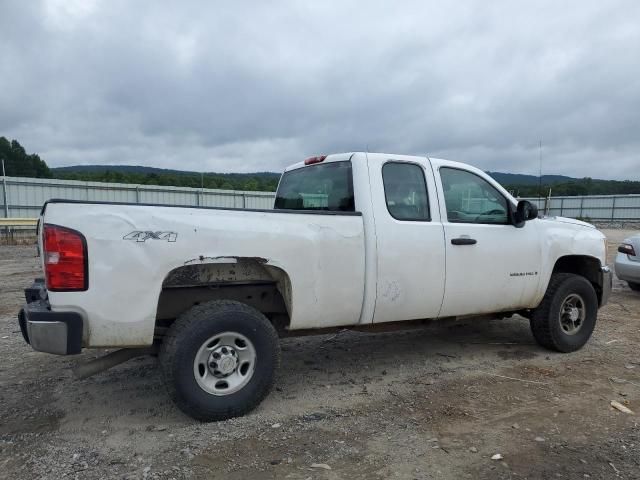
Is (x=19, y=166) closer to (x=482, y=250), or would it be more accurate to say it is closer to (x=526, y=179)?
(x=526, y=179)

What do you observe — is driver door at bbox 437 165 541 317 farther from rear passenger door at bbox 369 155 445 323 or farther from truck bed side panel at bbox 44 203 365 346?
truck bed side panel at bbox 44 203 365 346

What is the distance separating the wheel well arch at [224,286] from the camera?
3685 millimetres

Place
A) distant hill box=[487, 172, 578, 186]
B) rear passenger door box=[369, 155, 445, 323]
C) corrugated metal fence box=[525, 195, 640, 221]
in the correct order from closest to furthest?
rear passenger door box=[369, 155, 445, 323] < distant hill box=[487, 172, 578, 186] < corrugated metal fence box=[525, 195, 640, 221]

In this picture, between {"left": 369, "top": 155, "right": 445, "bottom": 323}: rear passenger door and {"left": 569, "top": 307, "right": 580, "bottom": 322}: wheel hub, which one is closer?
{"left": 369, "top": 155, "right": 445, "bottom": 323}: rear passenger door

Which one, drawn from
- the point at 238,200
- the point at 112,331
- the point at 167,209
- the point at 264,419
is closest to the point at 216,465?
the point at 264,419

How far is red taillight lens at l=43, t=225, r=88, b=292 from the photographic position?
3.12 meters

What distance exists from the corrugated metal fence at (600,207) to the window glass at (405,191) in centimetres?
3769

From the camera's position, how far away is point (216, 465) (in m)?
3.04

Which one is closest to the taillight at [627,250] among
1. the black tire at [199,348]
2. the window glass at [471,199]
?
the window glass at [471,199]

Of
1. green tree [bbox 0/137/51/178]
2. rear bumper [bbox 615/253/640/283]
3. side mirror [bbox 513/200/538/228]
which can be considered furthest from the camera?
green tree [bbox 0/137/51/178]

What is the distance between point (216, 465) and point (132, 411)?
1.15 metres

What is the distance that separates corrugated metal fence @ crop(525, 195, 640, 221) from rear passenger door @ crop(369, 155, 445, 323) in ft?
124

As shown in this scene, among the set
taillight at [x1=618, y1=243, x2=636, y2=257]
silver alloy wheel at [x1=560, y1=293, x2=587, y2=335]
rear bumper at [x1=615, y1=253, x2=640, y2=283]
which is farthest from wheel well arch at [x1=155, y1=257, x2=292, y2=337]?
taillight at [x1=618, y1=243, x2=636, y2=257]

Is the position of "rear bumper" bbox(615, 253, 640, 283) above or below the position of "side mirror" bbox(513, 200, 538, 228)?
below
